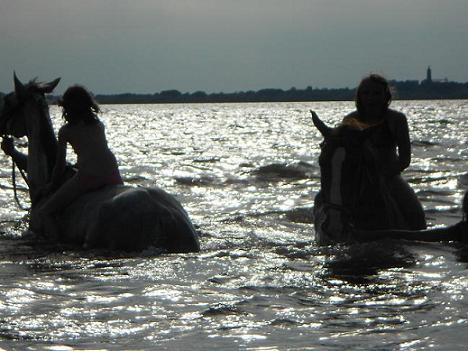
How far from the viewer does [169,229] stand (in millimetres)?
9344

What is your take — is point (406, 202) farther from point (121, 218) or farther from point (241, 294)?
point (241, 294)

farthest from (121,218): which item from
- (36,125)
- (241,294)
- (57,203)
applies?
(241,294)

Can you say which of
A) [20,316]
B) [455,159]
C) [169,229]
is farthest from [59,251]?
[455,159]

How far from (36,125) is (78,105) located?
98cm

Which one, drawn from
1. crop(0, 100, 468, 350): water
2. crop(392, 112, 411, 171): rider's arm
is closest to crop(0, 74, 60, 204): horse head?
crop(0, 100, 468, 350): water

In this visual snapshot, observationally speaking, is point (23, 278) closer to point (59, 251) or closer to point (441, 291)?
point (59, 251)

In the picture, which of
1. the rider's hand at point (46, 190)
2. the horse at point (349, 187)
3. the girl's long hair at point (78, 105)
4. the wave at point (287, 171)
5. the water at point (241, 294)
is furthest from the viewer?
the wave at point (287, 171)

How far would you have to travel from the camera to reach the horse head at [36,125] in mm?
10680

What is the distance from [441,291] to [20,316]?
9.74 ft

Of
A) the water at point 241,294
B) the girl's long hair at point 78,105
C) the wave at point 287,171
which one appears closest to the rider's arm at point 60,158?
the girl's long hair at point 78,105

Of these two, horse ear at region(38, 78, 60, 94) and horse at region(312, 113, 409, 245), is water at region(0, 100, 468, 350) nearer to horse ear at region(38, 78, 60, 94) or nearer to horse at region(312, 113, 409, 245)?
horse at region(312, 113, 409, 245)

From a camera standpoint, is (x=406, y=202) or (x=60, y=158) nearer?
(x=406, y=202)

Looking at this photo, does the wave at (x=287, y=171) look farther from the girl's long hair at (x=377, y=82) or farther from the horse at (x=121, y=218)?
the girl's long hair at (x=377, y=82)

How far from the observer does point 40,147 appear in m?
10.7
